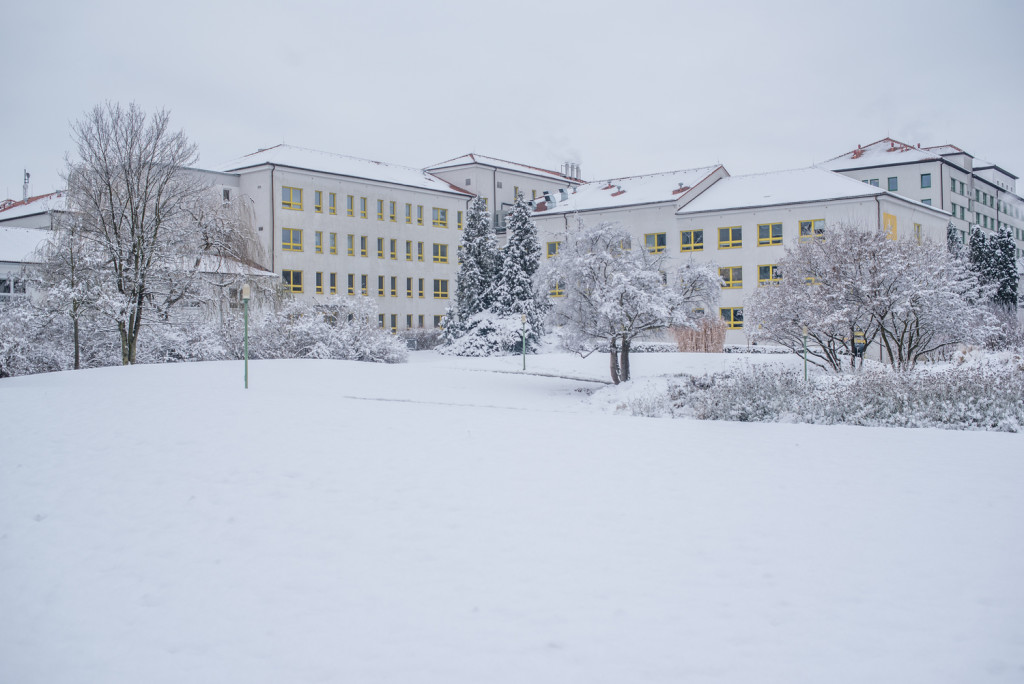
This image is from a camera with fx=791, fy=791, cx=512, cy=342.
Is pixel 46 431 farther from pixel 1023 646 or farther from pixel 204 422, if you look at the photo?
pixel 1023 646

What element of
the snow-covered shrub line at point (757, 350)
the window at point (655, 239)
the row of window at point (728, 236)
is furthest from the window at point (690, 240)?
the snow-covered shrub line at point (757, 350)

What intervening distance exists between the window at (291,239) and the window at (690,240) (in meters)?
24.8

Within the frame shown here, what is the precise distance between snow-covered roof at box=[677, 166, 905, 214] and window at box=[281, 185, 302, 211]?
24643 mm

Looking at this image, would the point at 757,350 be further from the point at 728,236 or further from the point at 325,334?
→ the point at 325,334

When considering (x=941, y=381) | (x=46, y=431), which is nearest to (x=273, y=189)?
(x=46, y=431)

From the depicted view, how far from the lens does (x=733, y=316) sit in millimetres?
49219

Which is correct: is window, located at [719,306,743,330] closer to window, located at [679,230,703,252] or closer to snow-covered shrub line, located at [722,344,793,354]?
window, located at [679,230,703,252]

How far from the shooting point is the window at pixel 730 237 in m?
49.7

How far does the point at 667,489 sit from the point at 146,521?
596cm

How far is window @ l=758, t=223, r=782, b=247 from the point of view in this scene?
48375 mm

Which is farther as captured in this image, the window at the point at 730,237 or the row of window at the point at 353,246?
the row of window at the point at 353,246

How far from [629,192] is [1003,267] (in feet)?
93.7

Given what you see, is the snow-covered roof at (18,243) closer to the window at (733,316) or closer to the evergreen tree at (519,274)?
the evergreen tree at (519,274)

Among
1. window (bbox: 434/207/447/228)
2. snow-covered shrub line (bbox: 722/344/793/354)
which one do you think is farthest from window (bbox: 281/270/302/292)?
snow-covered shrub line (bbox: 722/344/793/354)
